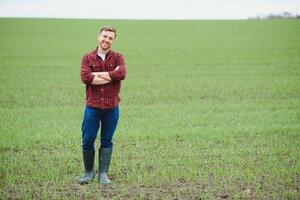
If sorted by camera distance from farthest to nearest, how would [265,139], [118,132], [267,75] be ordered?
[267,75] < [118,132] < [265,139]

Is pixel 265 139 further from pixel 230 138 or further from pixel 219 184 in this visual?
pixel 219 184

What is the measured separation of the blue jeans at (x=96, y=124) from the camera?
707 cm

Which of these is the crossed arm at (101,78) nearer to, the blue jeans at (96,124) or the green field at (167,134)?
the blue jeans at (96,124)

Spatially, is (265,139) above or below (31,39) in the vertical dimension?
below

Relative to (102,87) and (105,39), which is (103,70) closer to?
(102,87)

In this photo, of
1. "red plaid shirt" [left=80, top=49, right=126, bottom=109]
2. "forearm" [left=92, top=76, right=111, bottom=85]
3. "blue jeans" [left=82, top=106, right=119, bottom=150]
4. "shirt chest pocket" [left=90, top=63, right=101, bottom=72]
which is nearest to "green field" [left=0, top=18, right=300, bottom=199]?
"blue jeans" [left=82, top=106, right=119, bottom=150]

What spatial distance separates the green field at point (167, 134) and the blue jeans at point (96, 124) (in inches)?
24.1

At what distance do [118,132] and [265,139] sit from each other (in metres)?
2.88

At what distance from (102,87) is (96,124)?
20.2 inches

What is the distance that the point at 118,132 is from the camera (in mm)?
10523

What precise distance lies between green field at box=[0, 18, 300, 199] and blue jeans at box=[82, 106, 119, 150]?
61 cm

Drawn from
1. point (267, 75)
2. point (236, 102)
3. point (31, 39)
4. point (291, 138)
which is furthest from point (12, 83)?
point (31, 39)

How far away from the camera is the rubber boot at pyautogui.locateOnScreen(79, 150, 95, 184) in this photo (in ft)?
23.9

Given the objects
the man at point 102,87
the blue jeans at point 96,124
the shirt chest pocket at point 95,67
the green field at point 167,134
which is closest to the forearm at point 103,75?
the man at point 102,87
